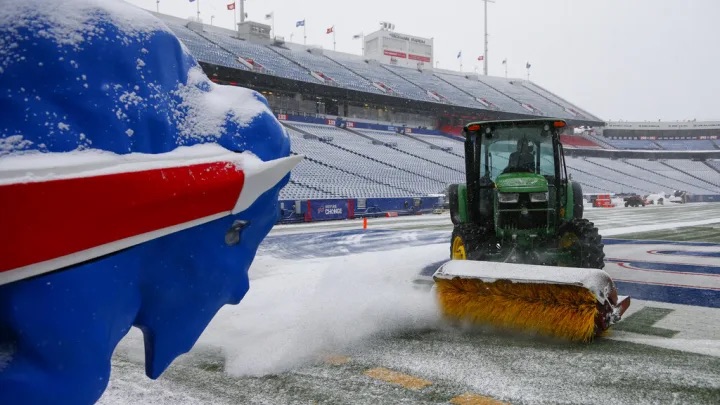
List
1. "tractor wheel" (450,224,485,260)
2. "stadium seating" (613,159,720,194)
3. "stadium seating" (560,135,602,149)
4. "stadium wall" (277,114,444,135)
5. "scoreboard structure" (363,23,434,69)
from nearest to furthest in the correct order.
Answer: "tractor wheel" (450,224,485,260), "stadium wall" (277,114,444,135), "stadium seating" (613,159,720,194), "scoreboard structure" (363,23,434,69), "stadium seating" (560,135,602,149)

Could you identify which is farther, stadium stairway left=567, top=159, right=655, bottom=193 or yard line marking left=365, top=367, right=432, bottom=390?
stadium stairway left=567, top=159, right=655, bottom=193

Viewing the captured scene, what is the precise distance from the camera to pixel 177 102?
59.8 inches

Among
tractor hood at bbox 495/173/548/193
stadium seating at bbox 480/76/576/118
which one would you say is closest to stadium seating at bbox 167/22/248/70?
tractor hood at bbox 495/173/548/193

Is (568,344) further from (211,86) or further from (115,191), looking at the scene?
(115,191)

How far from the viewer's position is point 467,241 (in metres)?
6.18

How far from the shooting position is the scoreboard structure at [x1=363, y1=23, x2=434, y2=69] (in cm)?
4719

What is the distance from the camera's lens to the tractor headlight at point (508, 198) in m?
6.01

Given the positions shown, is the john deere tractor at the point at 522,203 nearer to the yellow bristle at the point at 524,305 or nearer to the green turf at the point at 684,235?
the yellow bristle at the point at 524,305

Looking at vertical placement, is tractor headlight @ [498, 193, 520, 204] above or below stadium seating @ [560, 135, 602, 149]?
below

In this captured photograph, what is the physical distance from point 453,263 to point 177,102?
11.7 feet

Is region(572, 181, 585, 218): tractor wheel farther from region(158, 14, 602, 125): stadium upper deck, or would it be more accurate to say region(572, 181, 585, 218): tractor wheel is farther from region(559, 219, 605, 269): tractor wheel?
region(158, 14, 602, 125): stadium upper deck

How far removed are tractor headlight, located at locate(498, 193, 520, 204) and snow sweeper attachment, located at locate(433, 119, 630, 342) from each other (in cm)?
1

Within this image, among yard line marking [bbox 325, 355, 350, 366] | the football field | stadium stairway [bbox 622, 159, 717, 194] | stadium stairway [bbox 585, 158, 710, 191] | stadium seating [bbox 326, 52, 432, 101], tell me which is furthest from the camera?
stadium stairway [bbox 622, 159, 717, 194]

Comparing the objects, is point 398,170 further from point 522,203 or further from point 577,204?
point 522,203
